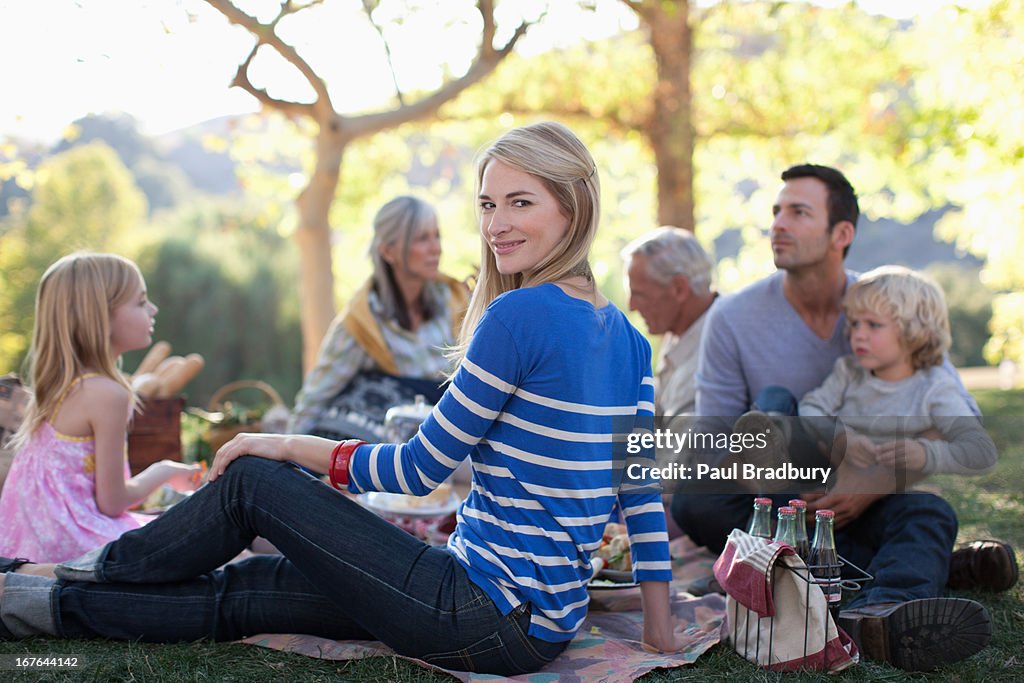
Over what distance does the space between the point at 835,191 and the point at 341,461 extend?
2.57 meters

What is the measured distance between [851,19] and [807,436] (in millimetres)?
8997

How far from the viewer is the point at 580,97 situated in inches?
426

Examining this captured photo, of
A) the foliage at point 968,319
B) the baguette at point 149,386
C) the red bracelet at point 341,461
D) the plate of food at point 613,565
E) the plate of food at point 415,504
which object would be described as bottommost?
the foliage at point 968,319

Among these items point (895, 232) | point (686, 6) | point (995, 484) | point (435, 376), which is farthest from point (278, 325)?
point (895, 232)

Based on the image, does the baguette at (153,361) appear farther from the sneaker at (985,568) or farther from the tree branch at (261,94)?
the sneaker at (985,568)

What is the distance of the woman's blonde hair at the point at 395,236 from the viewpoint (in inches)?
187

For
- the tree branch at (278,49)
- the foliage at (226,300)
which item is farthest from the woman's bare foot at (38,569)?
the foliage at (226,300)

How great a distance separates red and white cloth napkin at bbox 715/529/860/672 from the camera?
8.12ft

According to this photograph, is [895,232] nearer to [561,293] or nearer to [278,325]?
[278,325]

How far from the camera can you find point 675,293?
4.26 metres

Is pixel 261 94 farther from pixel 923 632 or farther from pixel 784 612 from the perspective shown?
pixel 923 632

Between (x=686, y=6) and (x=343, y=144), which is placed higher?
(x=686, y=6)

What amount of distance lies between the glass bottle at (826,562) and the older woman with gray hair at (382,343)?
231 cm

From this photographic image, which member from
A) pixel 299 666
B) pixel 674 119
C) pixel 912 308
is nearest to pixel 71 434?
pixel 299 666
